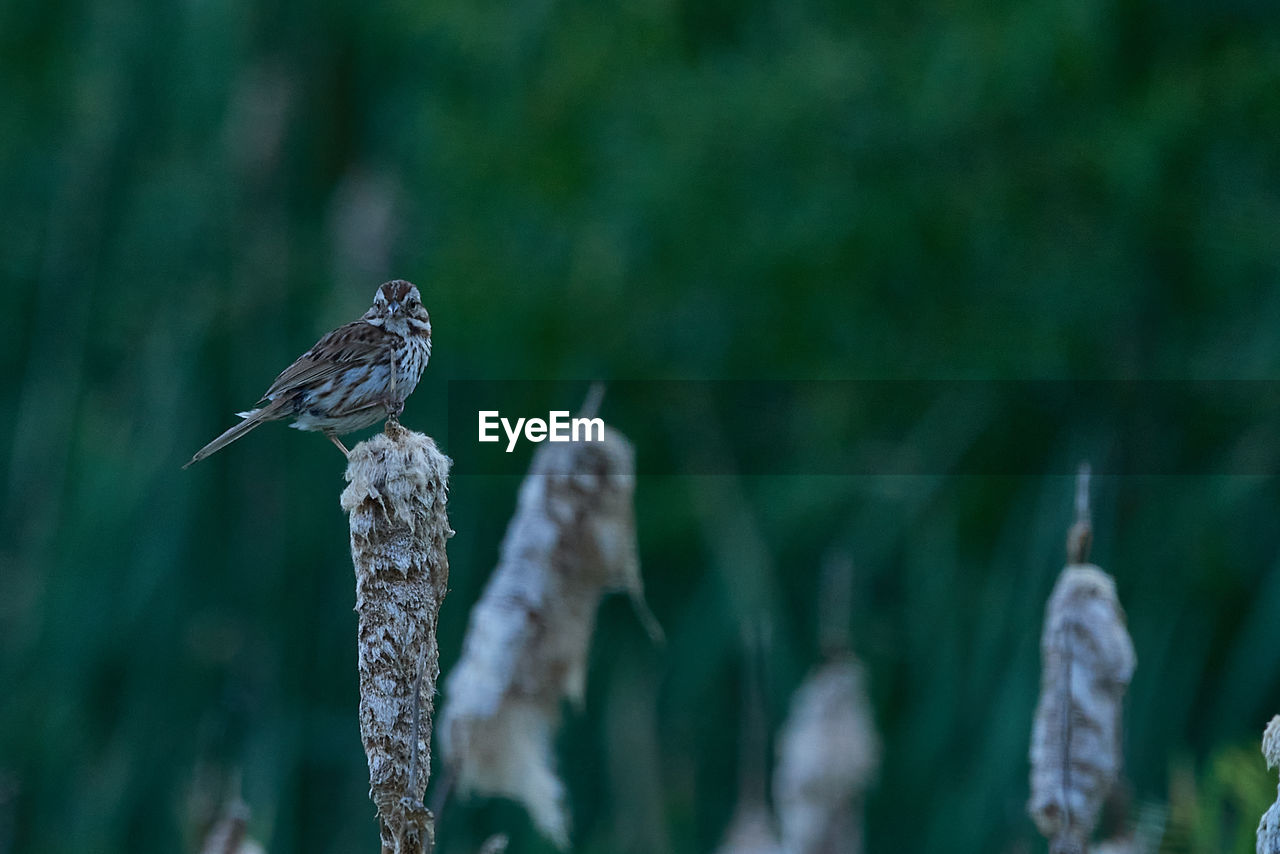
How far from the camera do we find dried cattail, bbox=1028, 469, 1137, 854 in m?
1.64

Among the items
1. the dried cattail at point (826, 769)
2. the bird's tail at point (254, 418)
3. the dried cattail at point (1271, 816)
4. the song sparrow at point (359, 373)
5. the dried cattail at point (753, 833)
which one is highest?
the song sparrow at point (359, 373)

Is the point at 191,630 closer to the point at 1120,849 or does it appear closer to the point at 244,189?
the point at 244,189

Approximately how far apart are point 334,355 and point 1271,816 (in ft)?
3.49

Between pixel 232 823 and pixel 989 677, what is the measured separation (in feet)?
9.21

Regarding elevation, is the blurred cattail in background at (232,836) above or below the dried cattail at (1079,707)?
below

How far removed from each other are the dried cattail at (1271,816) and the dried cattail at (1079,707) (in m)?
0.34

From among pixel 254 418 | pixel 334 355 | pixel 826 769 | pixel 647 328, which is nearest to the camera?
pixel 254 418

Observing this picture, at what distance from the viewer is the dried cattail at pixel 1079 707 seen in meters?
1.64

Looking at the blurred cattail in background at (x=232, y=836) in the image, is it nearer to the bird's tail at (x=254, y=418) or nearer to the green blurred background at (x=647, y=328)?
the bird's tail at (x=254, y=418)

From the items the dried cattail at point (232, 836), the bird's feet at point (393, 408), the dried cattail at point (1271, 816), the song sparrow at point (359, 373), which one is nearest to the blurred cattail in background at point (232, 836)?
the dried cattail at point (232, 836)

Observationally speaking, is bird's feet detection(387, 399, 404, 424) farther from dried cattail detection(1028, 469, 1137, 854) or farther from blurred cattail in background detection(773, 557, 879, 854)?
blurred cattail in background detection(773, 557, 879, 854)

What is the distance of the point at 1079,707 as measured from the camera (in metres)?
1.71

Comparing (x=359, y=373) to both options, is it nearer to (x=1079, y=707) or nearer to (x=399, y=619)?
(x=399, y=619)

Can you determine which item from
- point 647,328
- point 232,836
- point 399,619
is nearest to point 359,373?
point 399,619
